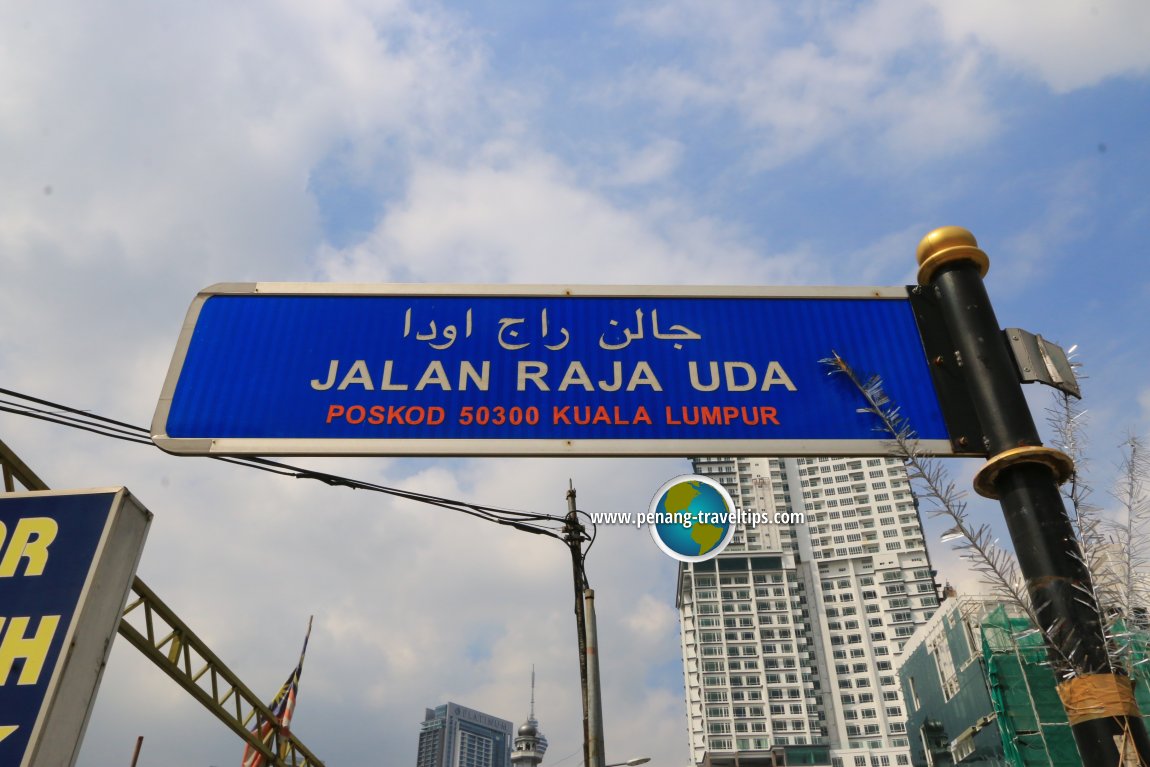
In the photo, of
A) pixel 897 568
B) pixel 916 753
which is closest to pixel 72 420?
pixel 916 753

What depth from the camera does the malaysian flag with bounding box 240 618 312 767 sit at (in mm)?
15625

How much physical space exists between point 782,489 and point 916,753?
74678mm

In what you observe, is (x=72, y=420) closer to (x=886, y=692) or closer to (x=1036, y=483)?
(x=1036, y=483)

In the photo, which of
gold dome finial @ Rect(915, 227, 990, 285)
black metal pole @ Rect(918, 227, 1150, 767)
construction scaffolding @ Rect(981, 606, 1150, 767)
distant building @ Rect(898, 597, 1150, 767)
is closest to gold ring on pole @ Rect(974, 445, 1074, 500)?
black metal pole @ Rect(918, 227, 1150, 767)

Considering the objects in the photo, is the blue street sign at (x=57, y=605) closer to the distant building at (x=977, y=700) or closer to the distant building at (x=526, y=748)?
the distant building at (x=977, y=700)

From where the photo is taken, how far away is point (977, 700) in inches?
1564

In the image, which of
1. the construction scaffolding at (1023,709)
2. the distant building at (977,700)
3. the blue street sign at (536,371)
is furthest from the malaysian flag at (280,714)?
the construction scaffolding at (1023,709)

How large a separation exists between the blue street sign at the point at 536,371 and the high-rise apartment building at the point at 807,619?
10626 centimetres

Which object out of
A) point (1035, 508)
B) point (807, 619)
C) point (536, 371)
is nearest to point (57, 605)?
point (536, 371)

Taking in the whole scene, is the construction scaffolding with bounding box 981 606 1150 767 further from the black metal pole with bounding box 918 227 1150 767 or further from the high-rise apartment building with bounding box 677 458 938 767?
the high-rise apartment building with bounding box 677 458 938 767

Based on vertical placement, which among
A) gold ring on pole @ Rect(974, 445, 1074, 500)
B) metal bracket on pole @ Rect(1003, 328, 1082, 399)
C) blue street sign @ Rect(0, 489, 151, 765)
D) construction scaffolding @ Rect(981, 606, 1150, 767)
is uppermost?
construction scaffolding @ Rect(981, 606, 1150, 767)

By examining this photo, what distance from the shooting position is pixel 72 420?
3.46 meters

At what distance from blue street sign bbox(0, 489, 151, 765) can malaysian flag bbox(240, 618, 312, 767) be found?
1518 cm

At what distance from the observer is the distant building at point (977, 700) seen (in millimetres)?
32781
